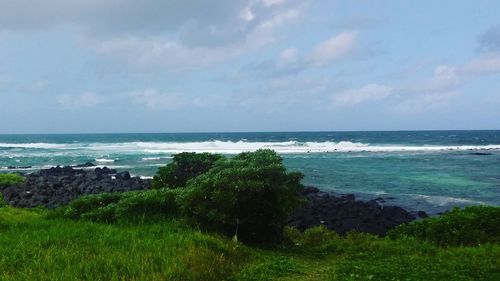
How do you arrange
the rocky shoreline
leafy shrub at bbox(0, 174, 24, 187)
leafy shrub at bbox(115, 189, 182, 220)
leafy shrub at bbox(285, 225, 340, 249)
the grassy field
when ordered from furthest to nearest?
leafy shrub at bbox(0, 174, 24, 187), the rocky shoreline, leafy shrub at bbox(285, 225, 340, 249), leafy shrub at bbox(115, 189, 182, 220), the grassy field

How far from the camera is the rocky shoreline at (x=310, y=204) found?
2023cm

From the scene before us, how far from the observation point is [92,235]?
1156 centimetres

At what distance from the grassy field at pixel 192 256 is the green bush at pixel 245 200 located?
64 cm

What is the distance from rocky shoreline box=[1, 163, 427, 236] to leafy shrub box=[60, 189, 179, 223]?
4230mm

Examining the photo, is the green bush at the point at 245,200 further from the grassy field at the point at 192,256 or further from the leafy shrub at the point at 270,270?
the leafy shrub at the point at 270,270

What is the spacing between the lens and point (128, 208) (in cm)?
1384

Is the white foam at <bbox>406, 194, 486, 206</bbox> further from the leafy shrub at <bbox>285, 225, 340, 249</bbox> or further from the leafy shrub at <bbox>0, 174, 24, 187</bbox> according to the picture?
the leafy shrub at <bbox>0, 174, 24, 187</bbox>

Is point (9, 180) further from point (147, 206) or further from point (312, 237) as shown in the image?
point (312, 237)

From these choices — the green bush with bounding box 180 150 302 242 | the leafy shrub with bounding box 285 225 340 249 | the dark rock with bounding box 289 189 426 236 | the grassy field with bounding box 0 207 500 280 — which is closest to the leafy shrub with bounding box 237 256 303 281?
the grassy field with bounding box 0 207 500 280

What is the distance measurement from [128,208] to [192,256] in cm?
486

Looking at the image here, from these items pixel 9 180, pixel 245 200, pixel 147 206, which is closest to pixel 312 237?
pixel 245 200

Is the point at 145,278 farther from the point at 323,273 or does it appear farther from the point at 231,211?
the point at 231,211

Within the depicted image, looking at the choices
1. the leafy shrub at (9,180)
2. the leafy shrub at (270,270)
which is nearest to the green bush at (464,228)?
the leafy shrub at (270,270)

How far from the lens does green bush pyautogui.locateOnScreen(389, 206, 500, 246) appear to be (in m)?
13.6
